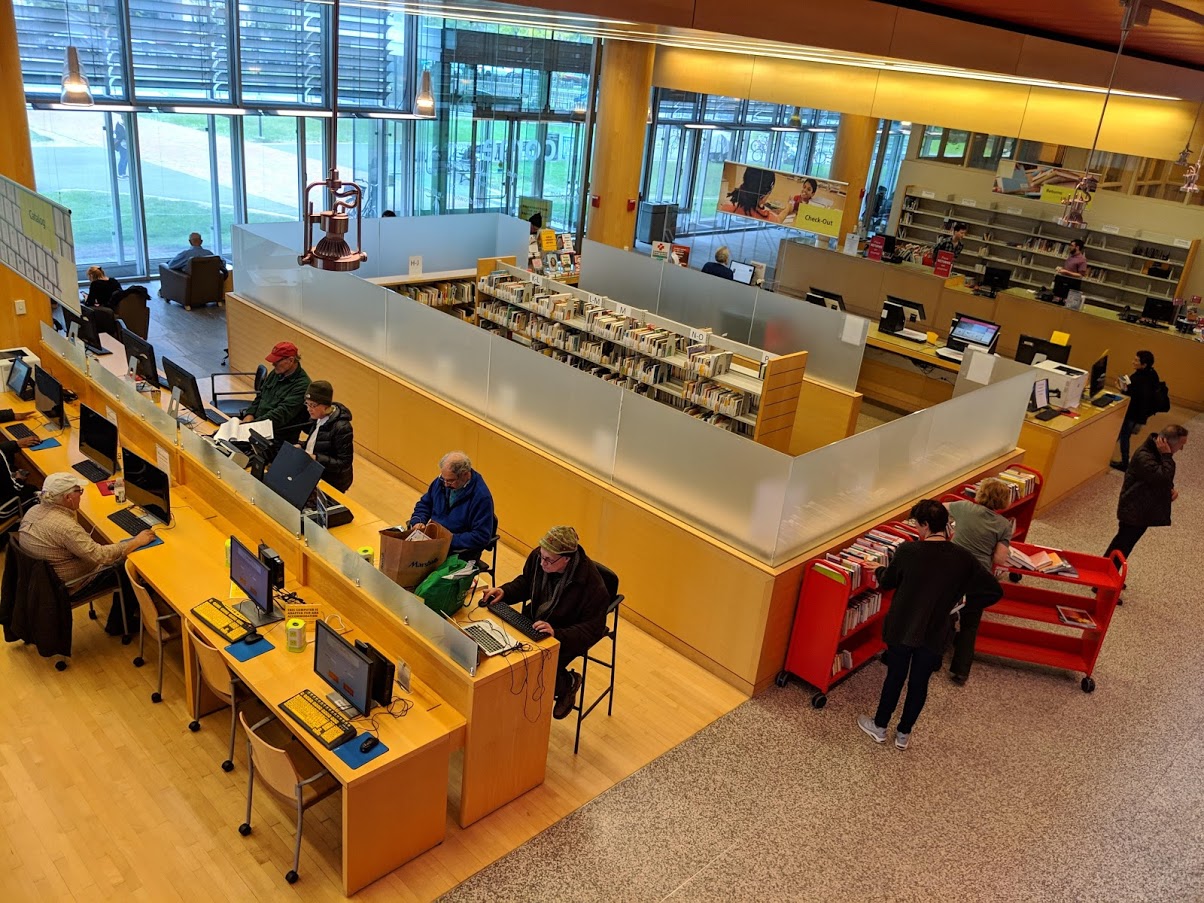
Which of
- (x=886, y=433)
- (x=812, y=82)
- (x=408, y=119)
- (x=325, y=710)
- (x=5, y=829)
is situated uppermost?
(x=812, y=82)

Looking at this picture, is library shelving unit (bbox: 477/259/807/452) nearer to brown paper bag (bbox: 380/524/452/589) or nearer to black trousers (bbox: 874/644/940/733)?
black trousers (bbox: 874/644/940/733)

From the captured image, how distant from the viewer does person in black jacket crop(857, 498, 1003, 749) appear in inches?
189

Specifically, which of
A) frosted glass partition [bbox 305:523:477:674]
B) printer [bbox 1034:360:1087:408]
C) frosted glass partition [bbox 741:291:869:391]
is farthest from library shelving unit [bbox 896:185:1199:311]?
frosted glass partition [bbox 305:523:477:674]

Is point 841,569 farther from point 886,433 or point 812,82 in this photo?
point 812,82

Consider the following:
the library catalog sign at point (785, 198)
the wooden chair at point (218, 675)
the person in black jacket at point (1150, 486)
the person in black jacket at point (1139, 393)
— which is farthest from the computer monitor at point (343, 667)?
the library catalog sign at point (785, 198)

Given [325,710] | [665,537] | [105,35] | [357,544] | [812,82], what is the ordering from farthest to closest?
[812,82] < [105,35] < [665,537] < [357,544] < [325,710]

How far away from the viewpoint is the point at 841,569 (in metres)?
5.33

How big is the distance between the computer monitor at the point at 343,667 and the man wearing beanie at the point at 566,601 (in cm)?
81

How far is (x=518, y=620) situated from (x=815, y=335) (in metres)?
5.20

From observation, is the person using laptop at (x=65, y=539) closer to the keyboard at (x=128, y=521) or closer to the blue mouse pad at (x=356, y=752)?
the keyboard at (x=128, y=521)

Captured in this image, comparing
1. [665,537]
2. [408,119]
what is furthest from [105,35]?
[665,537]

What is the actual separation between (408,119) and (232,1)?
121 inches

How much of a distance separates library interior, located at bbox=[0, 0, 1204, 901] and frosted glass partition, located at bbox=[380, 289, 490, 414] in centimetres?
4

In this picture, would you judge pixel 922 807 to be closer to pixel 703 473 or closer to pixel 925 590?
pixel 925 590
